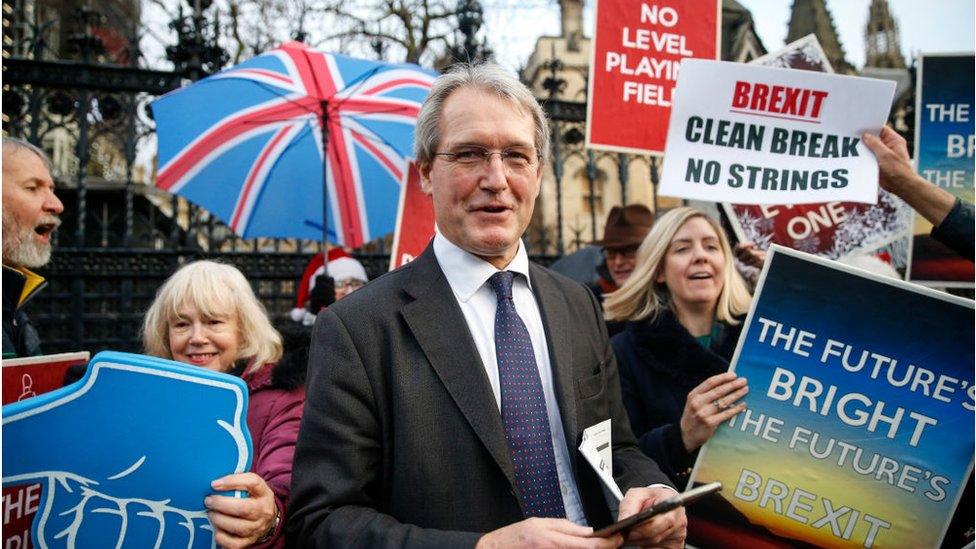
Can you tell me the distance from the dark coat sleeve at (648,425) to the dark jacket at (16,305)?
2338mm

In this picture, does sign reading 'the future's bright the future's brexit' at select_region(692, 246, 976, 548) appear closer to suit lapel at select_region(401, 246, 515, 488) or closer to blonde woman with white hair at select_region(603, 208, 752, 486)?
blonde woman with white hair at select_region(603, 208, 752, 486)

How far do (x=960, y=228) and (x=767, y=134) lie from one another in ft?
2.62

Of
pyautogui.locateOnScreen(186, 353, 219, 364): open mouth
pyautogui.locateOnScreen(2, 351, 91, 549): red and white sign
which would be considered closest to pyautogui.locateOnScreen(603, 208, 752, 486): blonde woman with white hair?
pyautogui.locateOnScreen(186, 353, 219, 364): open mouth

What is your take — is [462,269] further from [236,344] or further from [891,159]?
[891,159]

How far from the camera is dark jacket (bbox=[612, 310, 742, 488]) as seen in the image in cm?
266

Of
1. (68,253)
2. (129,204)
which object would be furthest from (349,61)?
(68,253)

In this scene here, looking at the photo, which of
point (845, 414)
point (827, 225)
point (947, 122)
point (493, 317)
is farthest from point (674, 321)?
point (947, 122)

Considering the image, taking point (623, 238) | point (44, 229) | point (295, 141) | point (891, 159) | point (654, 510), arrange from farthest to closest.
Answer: point (295, 141)
point (623, 238)
point (44, 229)
point (891, 159)
point (654, 510)

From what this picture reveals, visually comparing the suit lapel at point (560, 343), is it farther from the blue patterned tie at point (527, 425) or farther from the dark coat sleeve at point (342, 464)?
the dark coat sleeve at point (342, 464)

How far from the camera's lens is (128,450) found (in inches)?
64.0

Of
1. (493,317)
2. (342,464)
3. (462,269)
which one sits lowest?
(342,464)

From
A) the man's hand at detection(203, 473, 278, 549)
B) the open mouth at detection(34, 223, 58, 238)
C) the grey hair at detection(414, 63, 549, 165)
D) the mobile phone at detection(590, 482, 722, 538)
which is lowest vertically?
the man's hand at detection(203, 473, 278, 549)

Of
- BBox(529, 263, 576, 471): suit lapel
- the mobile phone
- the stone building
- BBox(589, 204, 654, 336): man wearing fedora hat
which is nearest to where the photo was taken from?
the mobile phone

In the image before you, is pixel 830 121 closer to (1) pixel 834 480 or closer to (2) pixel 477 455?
(1) pixel 834 480
